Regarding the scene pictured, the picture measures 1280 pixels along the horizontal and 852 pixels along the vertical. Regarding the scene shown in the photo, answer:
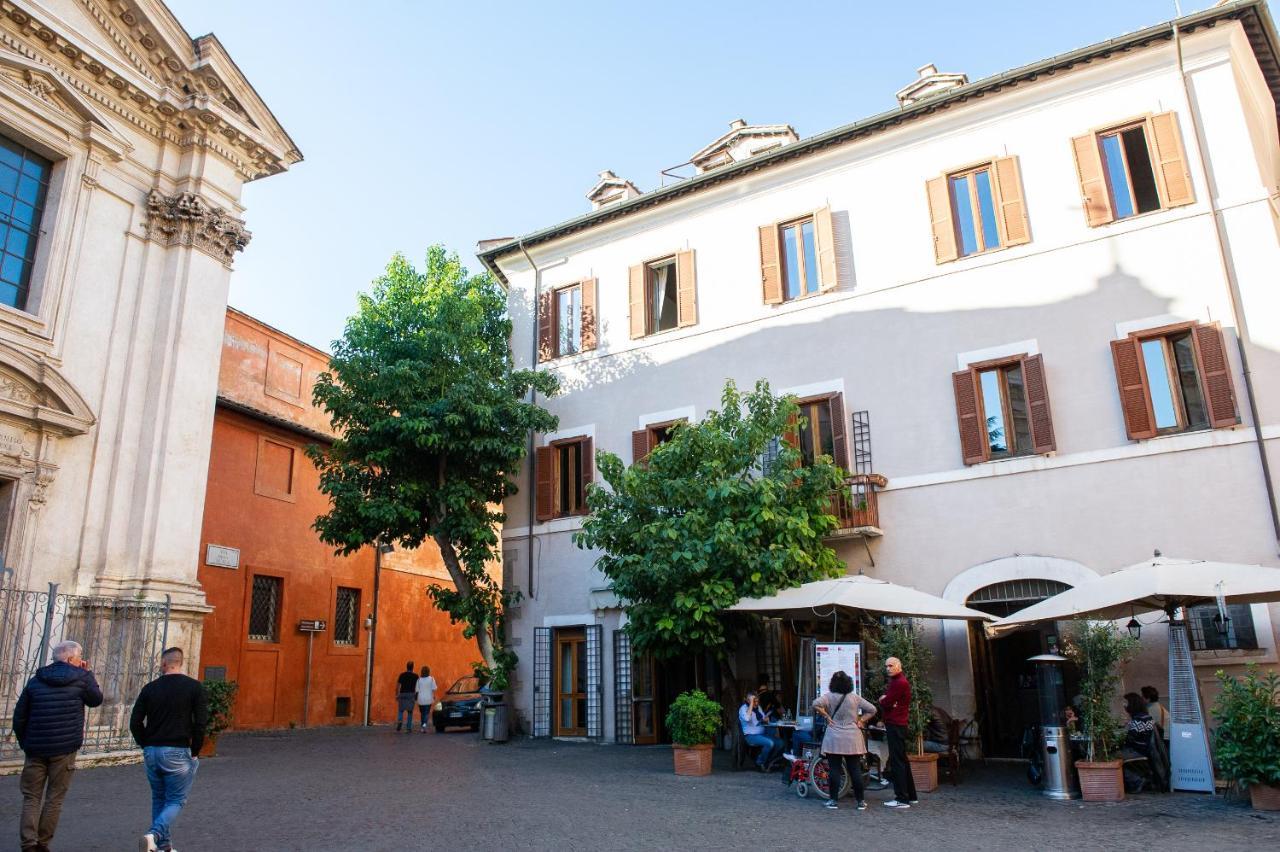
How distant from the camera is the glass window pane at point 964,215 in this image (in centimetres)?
1518

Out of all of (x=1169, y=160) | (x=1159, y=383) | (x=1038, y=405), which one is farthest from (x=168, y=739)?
(x=1169, y=160)

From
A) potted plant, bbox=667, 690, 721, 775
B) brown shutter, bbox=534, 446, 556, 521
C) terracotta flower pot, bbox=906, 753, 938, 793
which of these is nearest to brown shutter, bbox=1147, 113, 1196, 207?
terracotta flower pot, bbox=906, 753, 938, 793

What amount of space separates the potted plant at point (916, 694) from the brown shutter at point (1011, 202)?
6.41 m

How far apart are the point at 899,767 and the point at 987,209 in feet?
30.2

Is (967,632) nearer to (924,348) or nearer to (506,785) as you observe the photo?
(924,348)

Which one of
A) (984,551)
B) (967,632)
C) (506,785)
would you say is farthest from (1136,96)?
(506,785)

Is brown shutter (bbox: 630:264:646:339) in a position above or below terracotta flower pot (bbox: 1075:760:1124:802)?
above

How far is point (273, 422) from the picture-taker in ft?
72.2

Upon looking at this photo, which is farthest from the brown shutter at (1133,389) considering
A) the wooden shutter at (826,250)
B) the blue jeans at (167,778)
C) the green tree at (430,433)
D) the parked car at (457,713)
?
the parked car at (457,713)

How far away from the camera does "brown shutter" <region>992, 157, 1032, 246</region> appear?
14.6 metres

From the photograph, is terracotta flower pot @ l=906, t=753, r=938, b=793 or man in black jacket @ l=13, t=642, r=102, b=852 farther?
terracotta flower pot @ l=906, t=753, r=938, b=793

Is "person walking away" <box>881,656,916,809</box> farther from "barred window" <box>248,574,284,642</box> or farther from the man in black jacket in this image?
"barred window" <box>248,574,284,642</box>

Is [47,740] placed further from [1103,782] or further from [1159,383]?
[1159,383]

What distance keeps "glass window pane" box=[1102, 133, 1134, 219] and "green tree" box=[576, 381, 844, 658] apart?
5.52m
